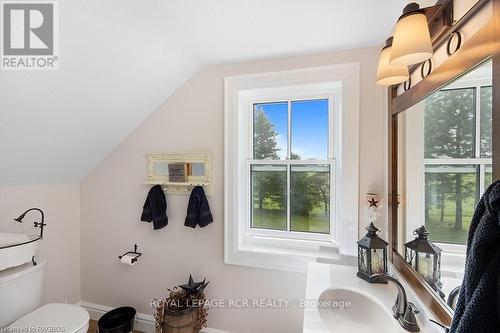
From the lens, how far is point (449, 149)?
766 millimetres

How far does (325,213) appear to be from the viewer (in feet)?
5.60

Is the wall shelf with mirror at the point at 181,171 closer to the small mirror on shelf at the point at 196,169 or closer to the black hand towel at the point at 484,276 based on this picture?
the small mirror on shelf at the point at 196,169

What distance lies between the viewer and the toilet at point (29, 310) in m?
1.36

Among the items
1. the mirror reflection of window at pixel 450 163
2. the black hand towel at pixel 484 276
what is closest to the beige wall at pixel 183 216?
the mirror reflection of window at pixel 450 163

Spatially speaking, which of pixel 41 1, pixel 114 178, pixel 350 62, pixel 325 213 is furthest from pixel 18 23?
pixel 325 213

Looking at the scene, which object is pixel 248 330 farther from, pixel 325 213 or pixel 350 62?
pixel 350 62

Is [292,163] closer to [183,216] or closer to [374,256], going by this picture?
[374,256]

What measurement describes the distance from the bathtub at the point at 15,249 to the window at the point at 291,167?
60.0 inches

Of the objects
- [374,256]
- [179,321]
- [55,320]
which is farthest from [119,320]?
[374,256]

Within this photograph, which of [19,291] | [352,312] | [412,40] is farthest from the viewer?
[19,291]

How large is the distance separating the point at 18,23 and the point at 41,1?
154 mm

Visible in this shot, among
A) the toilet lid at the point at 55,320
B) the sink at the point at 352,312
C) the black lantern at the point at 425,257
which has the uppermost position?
the black lantern at the point at 425,257

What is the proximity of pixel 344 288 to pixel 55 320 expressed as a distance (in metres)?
1.69

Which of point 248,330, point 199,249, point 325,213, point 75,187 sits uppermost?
point 75,187
